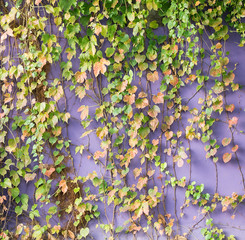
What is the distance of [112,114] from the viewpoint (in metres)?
2.20

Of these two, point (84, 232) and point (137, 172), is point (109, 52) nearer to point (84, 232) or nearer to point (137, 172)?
point (137, 172)

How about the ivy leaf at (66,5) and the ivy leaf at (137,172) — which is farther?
the ivy leaf at (137,172)

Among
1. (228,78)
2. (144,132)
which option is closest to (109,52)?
(144,132)

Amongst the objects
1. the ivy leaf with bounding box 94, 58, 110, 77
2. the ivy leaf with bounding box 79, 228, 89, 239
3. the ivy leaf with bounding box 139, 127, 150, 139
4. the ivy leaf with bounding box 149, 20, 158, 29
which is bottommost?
the ivy leaf with bounding box 79, 228, 89, 239

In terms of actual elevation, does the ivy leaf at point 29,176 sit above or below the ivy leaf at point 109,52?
below

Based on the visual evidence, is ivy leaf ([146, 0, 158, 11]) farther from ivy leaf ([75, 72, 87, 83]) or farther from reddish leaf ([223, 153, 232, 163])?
reddish leaf ([223, 153, 232, 163])

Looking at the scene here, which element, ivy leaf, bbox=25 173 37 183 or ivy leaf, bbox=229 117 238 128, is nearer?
ivy leaf, bbox=229 117 238 128

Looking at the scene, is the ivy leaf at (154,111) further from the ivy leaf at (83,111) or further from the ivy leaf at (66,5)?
the ivy leaf at (66,5)

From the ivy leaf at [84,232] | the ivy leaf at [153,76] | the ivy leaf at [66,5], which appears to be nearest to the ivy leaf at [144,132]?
the ivy leaf at [153,76]

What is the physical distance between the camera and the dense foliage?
2105mm

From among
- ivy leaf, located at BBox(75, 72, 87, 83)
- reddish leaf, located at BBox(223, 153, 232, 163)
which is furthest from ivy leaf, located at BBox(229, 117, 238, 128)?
ivy leaf, located at BBox(75, 72, 87, 83)

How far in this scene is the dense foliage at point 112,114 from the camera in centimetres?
211

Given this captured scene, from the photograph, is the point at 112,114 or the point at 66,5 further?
the point at 112,114

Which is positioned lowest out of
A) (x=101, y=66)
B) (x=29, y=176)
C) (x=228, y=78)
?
(x=29, y=176)
